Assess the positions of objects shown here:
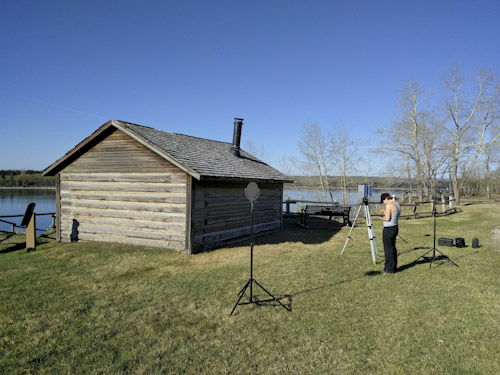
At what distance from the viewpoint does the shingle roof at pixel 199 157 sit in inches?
418

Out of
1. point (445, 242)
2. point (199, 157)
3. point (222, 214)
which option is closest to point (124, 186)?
point (199, 157)

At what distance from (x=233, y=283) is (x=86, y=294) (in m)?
3.26

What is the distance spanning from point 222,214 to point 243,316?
657cm

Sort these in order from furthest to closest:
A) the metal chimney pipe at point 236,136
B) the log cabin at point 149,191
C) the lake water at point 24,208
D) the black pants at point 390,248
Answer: the lake water at point 24,208 < the metal chimney pipe at point 236,136 < the log cabin at point 149,191 < the black pants at point 390,248

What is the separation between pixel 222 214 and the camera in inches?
473

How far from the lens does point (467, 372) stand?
396 centimetres

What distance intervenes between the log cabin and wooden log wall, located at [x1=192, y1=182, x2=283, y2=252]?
0.12 feet

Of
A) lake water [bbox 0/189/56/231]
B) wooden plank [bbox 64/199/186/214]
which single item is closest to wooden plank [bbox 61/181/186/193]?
wooden plank [bbox 64/199/186/214]

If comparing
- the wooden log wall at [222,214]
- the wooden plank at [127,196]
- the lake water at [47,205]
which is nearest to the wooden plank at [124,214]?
the wooden plank at [127,196]

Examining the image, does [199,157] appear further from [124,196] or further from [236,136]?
[236,136]

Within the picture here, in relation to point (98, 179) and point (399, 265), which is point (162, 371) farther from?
point (98, 179)

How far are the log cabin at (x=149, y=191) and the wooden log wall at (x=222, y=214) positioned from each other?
0.04 meters

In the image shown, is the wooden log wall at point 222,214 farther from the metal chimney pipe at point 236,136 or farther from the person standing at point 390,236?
the person standing at point 390,236

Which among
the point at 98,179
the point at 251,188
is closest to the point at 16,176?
the point at 98,179
